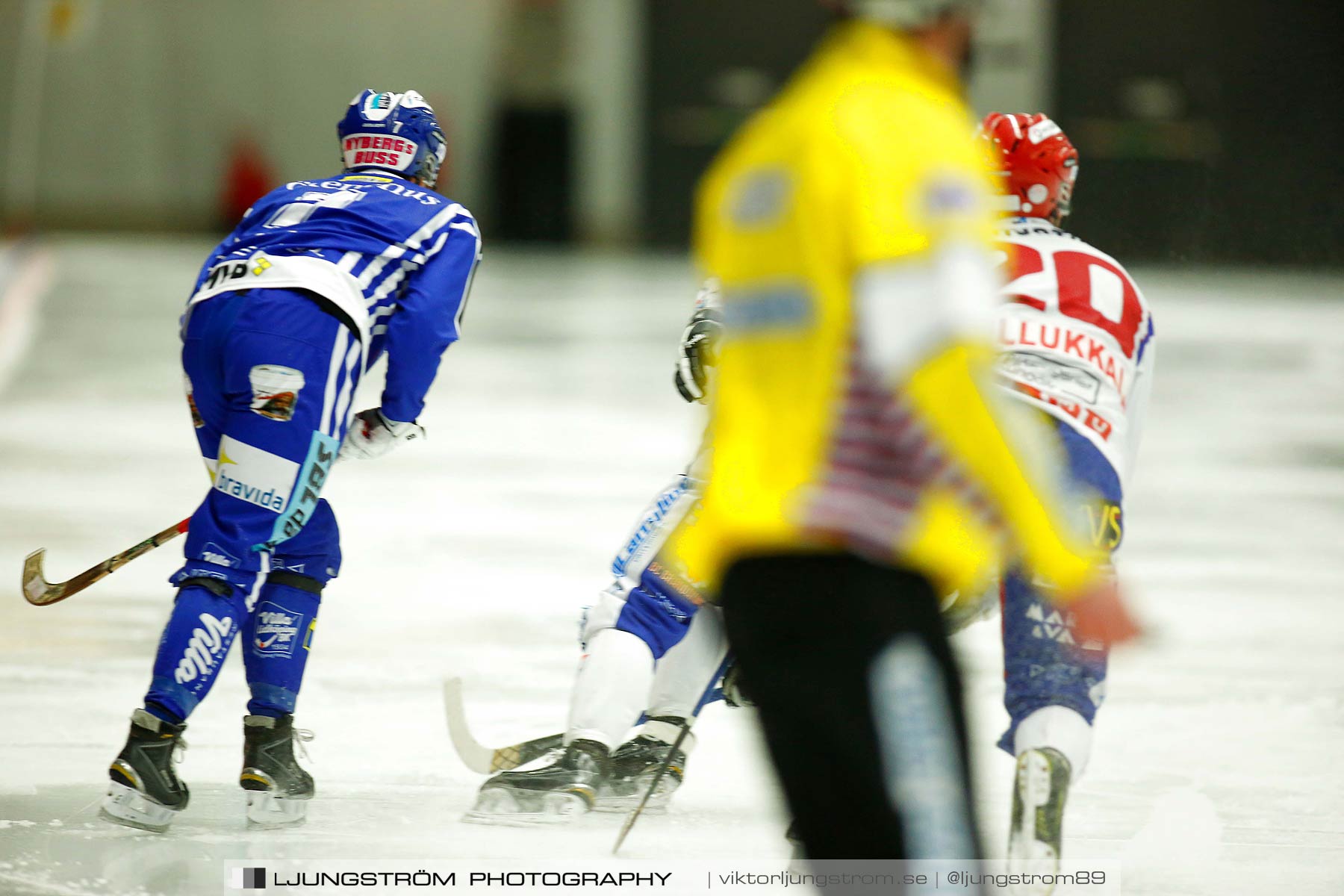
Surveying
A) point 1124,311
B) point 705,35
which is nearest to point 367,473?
point 1124,311

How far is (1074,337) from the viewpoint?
3.26 m

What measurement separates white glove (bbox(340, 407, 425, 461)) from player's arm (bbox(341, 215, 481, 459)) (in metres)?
0.01

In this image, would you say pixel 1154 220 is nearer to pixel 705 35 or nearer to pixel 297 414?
pixel 705 35

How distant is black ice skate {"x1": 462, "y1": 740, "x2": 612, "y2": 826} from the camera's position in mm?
3668

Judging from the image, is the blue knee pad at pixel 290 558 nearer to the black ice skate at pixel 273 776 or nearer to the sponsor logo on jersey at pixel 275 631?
the sponsor logo on jersey at pixel 275 631

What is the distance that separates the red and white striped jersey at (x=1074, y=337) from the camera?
128 inches

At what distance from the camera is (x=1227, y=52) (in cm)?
2358

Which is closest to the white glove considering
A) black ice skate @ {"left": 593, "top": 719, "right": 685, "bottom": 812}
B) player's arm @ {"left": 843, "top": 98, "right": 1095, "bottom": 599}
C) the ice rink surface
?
the ice rink surface

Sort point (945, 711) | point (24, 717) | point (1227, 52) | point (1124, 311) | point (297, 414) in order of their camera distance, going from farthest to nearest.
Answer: point (1227, 52) < point (24, 717) < point (297, 414) < point (1124, 311) < point (945, 711)

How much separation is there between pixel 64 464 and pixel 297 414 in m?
5.06

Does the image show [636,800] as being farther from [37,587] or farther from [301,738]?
[37,587]

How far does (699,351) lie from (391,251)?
0.67m

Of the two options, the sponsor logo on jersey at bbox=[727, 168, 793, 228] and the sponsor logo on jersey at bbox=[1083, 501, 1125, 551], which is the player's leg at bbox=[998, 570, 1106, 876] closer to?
the sponsor logo on jersey at bbox=[1083, 501, 1125, 551]

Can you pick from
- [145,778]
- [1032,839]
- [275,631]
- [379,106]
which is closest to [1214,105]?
[379,106]
